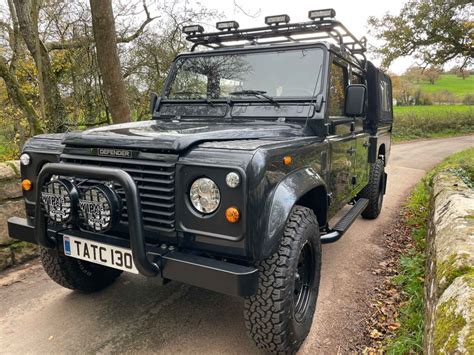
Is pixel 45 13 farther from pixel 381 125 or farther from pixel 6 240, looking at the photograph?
pixel 381 125

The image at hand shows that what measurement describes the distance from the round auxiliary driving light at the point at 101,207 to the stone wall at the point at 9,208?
1.94m

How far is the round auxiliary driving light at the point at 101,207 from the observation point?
2082mm

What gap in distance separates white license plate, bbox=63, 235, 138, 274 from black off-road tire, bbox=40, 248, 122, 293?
0.53 metres

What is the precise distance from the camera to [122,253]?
7.02 feet

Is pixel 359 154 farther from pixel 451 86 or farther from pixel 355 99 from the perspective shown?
pixel 451 86

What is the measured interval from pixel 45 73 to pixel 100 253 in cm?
712

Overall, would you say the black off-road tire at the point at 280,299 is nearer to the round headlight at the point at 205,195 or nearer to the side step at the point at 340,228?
the round headlight at the point at 205,195

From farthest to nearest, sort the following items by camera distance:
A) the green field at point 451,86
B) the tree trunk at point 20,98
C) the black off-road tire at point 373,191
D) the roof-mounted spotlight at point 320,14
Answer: the green field at point 451,86 < the tree trunk at point 20,98 < the black off-road tire at point 373,191 < the roof-mounted spotlight at point 320,14

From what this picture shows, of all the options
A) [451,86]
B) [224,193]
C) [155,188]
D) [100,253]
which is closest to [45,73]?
[100,253]

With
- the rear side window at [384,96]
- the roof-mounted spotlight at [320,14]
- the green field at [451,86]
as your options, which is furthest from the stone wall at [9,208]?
the green field at [451,86]

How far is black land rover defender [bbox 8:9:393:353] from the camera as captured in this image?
1.97 m

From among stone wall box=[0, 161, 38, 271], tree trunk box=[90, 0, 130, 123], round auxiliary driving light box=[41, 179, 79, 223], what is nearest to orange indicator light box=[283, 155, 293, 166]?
round auxiliary driving light box=[41, 179, 79, 223]

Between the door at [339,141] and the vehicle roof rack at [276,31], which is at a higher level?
the vehicle roof rack at [276,31]

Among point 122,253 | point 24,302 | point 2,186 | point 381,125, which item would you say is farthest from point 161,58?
point 122,253
